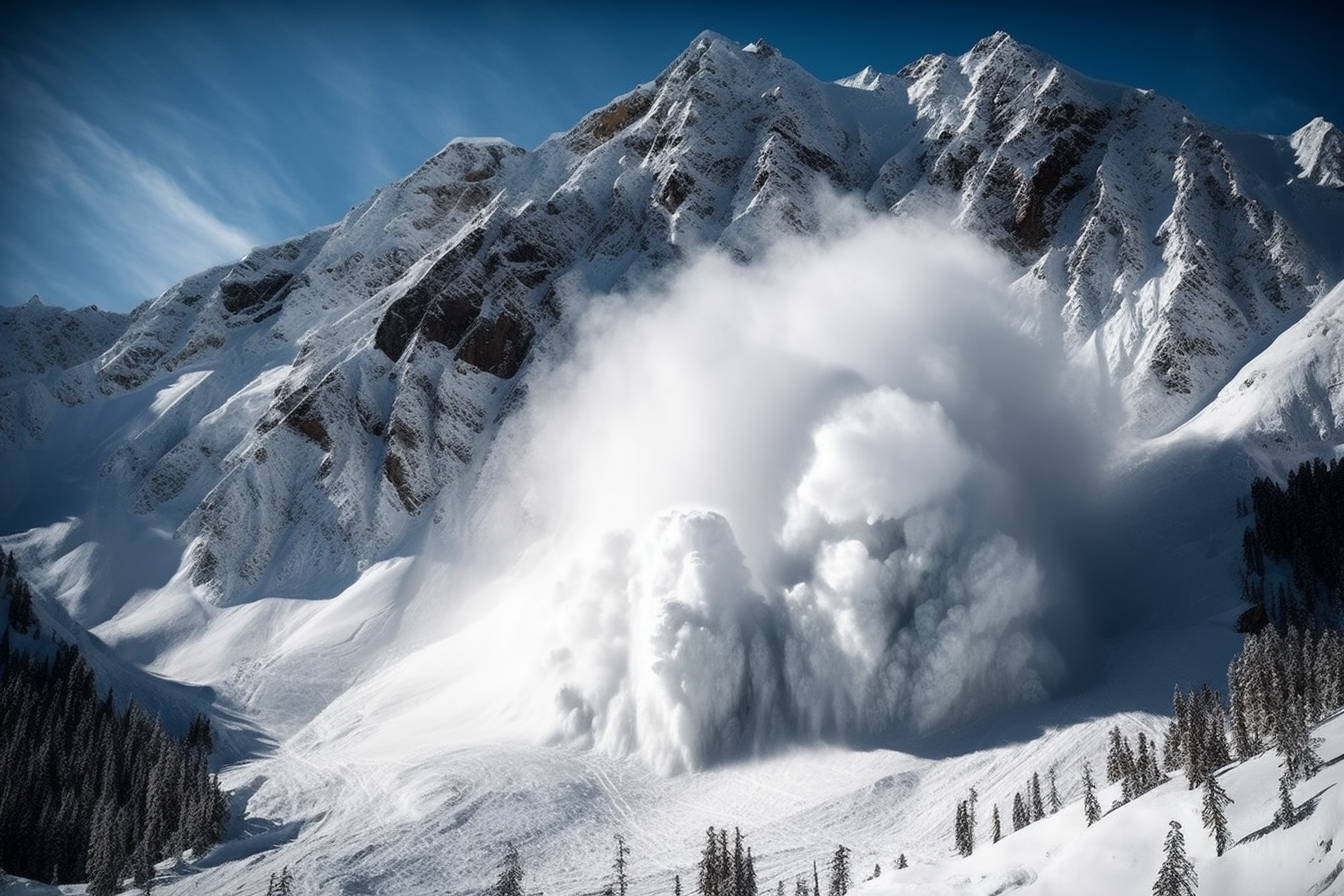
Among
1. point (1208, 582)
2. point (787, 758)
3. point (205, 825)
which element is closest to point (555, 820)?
point (787, 758)

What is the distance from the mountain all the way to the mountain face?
0.67 metres

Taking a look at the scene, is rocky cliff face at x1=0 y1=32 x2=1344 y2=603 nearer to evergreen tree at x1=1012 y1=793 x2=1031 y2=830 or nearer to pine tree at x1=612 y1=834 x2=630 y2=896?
evergreen tree at x1=1012 y1=793 x2=1031 y2=830

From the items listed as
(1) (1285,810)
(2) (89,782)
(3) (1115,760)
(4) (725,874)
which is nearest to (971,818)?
(3) (1115,760)

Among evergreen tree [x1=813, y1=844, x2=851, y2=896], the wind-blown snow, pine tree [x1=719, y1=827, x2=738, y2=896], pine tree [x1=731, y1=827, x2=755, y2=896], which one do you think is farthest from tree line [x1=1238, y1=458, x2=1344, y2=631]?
pine tree [x1=719, y1=827, x2=738, y2=896]

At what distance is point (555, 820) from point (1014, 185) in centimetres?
11411

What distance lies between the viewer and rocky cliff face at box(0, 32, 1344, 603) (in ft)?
Answer: 378

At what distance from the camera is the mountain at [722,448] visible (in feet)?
241

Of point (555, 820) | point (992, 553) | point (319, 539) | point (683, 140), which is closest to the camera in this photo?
point (555, 820)

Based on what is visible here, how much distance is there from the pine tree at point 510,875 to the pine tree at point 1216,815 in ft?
102

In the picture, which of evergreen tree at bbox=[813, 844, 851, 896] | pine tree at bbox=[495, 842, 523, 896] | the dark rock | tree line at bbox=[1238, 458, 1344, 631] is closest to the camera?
evergreen tree at bbox=[813, 844, 851, 896]

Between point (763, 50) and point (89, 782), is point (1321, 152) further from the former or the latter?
point (89, 782)

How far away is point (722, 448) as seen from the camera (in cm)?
9881

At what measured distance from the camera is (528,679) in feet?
282

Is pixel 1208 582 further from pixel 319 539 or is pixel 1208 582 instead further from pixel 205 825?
pixel 319 539
